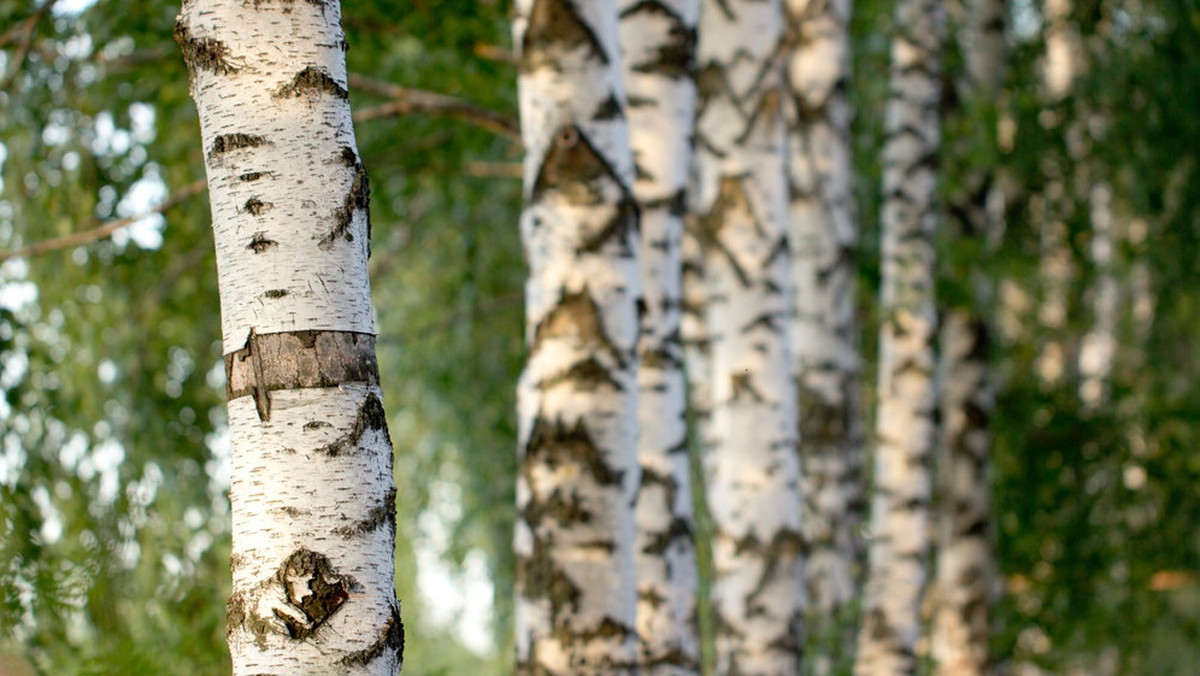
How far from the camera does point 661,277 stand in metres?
3.79

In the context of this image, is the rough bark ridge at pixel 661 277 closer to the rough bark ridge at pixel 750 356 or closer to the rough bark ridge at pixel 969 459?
the rough bark ridge at pixel 750 356

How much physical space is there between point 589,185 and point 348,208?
1.22 m

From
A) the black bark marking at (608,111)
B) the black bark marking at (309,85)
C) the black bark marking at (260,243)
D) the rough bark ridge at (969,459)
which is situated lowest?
the rough bark ridge at (969,459)

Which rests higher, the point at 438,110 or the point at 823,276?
the point at 438,110

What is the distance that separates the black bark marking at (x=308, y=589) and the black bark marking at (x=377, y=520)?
0.05 metres

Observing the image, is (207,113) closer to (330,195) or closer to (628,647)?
(330,195)

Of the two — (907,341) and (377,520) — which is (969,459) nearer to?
(907,341)

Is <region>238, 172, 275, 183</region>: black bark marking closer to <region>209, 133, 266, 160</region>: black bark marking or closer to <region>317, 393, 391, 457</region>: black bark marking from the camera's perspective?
<region>209, 133, 266, 160</region>: black bark marking

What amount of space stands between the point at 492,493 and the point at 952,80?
12.0 ft

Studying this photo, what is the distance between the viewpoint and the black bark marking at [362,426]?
1837mm

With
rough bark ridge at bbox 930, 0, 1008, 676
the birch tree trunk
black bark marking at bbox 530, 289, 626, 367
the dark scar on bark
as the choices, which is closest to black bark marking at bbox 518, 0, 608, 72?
black bark marking at bbox 530, 289, 626, 367

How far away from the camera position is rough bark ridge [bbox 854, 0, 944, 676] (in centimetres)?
595

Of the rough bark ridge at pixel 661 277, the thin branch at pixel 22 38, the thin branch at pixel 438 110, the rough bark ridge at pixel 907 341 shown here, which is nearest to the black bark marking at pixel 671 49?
the rough bark ridge at pixel 661 277

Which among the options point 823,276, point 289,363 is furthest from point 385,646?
point 823,276
